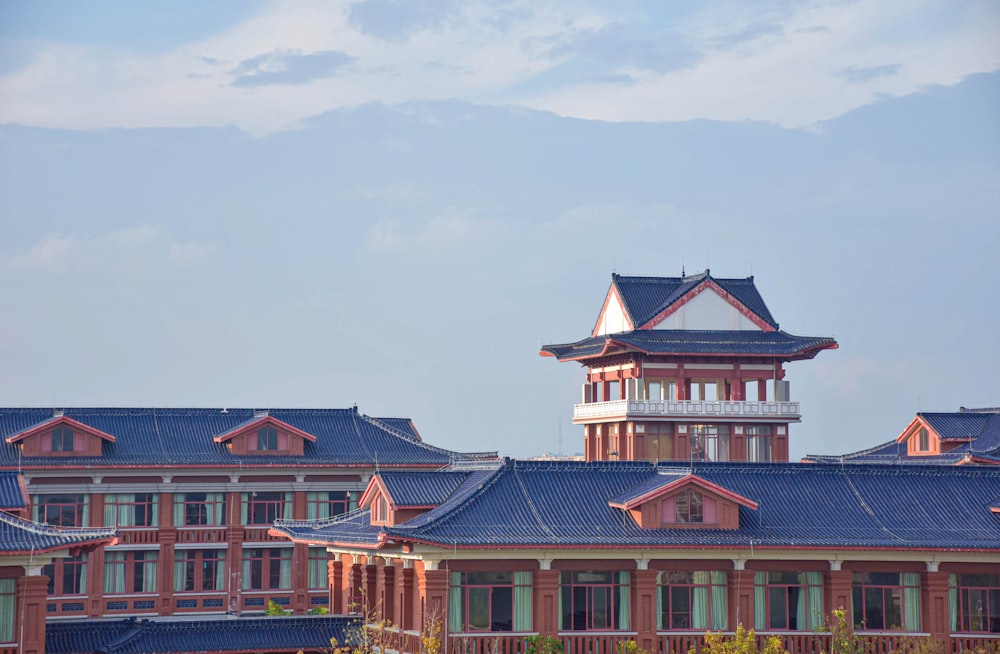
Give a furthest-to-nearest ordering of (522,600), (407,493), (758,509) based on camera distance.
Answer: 1. (407,493)
2. (758,509)
3. (522,600)

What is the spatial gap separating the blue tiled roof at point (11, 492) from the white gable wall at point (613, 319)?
2936cm

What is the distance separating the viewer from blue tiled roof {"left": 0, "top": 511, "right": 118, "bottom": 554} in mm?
45719

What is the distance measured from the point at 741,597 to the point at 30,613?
20.4m

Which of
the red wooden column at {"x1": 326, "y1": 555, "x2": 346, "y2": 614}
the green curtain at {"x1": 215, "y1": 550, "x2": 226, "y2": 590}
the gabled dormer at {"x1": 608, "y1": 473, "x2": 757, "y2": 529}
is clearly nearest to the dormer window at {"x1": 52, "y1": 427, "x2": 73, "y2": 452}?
the green curtain at {"x1": 215, "y1": 550, "x2": 226, "y2": 590}

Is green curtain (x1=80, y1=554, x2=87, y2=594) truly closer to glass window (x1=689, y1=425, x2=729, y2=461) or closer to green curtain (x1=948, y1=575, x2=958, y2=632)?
glass window (x1=689, y1=425, x2=729, y2=461)

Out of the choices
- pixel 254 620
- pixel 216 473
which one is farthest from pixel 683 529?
pixel 216 473

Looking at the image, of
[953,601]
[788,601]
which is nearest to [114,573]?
[788,601]

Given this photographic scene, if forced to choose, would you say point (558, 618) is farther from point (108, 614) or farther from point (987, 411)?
point (987, 411)

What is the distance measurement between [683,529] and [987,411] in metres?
38.9

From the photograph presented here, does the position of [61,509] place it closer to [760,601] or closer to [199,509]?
[199,509]

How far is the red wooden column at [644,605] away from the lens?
4806 centimetres

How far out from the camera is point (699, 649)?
→ 48094 mm

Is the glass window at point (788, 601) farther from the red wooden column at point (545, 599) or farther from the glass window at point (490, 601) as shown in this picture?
the glass window at point (490, 601)

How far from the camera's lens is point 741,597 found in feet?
160
